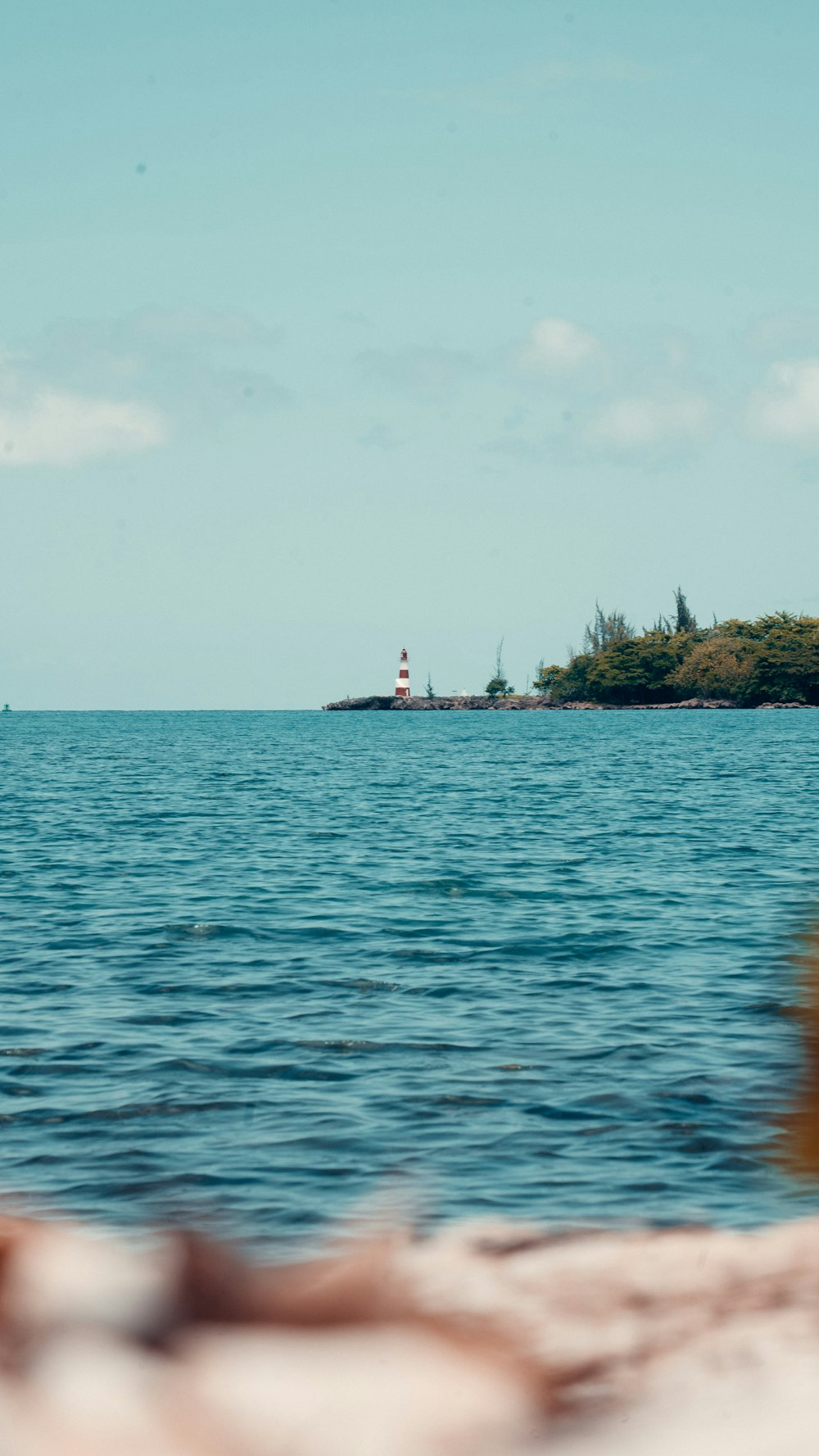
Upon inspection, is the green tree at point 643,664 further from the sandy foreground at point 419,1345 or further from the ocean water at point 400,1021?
the sandy foreground at point 419,1345

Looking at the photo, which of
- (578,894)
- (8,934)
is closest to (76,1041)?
(8,934)

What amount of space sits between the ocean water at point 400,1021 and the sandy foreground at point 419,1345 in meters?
0.85

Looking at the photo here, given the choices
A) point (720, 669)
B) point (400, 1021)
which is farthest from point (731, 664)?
point (400, 1021)

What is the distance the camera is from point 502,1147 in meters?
9.82

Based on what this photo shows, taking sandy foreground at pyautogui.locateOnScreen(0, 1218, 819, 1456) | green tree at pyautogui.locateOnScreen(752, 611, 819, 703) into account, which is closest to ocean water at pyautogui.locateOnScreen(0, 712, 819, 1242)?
sandy foreground at pyautogui.locateOnScreen(0, 1218, 819, 1456)

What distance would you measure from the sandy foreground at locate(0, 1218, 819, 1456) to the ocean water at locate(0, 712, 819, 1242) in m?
0.85

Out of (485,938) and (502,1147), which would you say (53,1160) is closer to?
(502,1147)

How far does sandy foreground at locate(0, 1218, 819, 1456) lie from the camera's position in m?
6.04

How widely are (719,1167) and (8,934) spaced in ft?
40.2

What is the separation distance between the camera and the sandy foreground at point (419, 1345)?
604 cm

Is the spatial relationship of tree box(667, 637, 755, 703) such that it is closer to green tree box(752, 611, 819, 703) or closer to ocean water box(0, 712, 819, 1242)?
green tree box(752, 611, 819, 703)

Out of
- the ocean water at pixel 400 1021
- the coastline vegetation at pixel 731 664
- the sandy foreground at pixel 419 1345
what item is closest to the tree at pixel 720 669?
the coastline vegetation at pixel 731 664

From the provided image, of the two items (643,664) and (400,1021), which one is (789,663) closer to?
(643,664)

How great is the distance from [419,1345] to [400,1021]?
6843 mm
